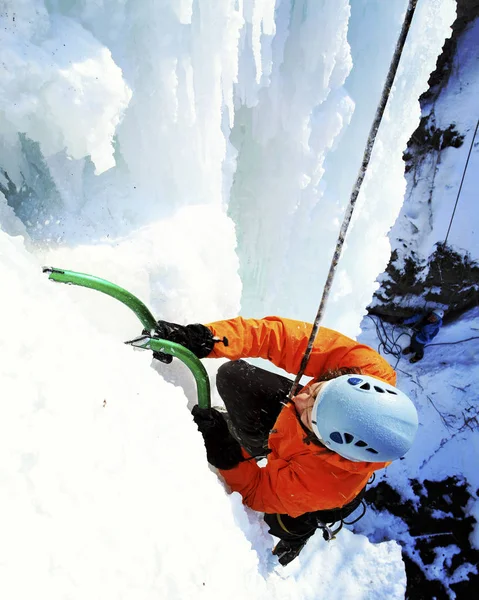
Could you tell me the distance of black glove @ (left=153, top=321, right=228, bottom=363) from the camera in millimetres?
1667

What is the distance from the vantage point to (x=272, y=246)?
8.87 ft

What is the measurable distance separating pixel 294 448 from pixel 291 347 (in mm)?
437

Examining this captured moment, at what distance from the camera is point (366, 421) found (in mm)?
1497

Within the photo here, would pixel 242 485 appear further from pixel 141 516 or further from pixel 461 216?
pixel 461 216

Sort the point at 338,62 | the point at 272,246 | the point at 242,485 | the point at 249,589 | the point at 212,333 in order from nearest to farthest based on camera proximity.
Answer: the point at 249,589, the point at 212,333, the point at 242,485, the point at 338,62, the point at 272,246

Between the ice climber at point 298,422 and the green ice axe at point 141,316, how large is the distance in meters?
0.07

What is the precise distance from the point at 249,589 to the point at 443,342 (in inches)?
278

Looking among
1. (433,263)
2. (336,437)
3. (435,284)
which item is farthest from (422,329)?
(336,437)

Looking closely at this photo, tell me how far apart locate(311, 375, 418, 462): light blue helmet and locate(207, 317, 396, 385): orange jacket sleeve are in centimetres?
21

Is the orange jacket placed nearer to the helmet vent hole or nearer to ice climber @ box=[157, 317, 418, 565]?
ice climber @ box=[157, 317, 418, 565]

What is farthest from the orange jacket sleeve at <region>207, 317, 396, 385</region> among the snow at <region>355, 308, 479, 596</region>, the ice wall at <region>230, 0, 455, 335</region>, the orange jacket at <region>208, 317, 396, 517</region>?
the snow at <region>355, 308, 479, 596</region>

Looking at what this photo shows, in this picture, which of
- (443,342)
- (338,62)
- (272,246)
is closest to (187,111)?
(338,62)

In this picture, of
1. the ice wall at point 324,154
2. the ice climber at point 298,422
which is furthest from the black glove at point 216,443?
the ice wall at point 324,154

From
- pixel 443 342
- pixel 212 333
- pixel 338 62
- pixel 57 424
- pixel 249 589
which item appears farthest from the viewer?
pixel 443 342
